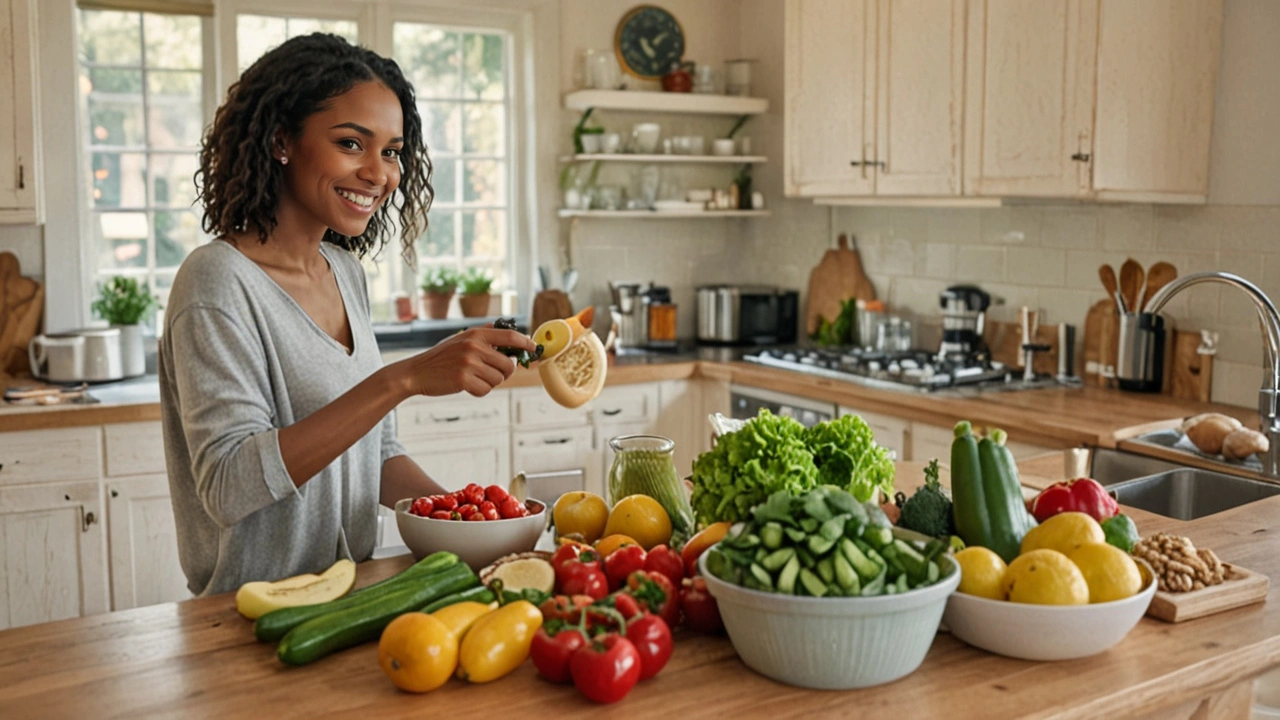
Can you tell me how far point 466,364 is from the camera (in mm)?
1790

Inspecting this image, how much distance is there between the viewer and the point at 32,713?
1.40 meters

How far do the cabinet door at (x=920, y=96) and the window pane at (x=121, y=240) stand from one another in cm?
272

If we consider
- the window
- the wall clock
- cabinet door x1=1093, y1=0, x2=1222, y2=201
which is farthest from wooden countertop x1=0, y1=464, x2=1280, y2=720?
the wall clock

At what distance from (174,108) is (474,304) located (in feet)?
4.48

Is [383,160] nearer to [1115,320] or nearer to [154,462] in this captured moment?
[154,462]

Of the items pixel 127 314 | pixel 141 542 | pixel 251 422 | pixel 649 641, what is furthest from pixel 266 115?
pixel 127 314

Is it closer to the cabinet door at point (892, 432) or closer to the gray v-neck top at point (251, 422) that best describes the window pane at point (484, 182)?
the cabinet door at point (892, 432)

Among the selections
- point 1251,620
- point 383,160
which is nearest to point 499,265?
point 383,160

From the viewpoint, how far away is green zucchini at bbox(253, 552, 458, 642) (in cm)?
159

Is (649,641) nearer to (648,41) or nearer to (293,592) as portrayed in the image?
(293,592)

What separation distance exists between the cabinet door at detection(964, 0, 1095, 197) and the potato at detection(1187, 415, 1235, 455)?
79 cm

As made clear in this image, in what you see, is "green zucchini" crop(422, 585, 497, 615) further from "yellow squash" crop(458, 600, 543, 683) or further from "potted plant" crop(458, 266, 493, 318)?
"potted plant" crop(458, 266, 493, 318)

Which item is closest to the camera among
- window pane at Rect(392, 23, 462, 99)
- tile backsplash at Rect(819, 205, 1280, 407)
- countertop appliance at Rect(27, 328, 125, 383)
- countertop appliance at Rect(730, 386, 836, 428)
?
tile backsplash at Rect(819, 205, 1280, 407)

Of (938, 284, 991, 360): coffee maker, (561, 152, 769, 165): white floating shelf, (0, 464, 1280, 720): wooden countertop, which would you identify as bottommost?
(0, 464, 1280, 720): wooden countertop
